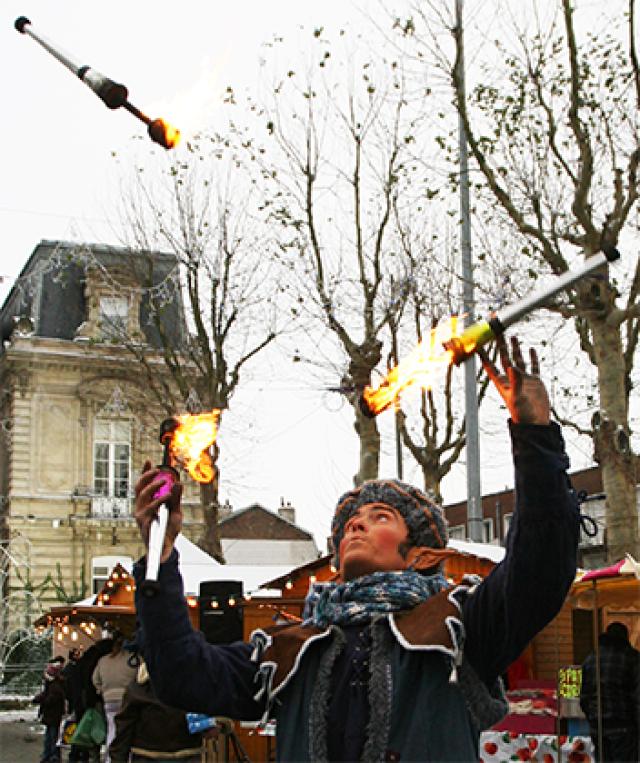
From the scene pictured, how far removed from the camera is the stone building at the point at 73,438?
33.9m

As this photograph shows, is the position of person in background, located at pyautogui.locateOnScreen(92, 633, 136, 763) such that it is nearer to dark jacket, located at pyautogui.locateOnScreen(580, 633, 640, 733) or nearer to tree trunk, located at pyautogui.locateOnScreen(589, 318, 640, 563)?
dark jacket, located at pyautogui.locateOnScreen(580, 633, 640, 733)

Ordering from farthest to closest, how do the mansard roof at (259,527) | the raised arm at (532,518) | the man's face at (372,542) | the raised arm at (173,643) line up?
the mansard roof at (259,527)
the man's face at (372,542)
the raised arm at (173,643)
the raised arm at (532,518)

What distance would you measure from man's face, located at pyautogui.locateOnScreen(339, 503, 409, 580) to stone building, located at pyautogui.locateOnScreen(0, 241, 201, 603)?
30.2 meters

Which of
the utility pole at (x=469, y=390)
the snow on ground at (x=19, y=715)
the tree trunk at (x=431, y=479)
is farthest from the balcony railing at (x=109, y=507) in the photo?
Answer: the utility pole at (x=469, y=390)

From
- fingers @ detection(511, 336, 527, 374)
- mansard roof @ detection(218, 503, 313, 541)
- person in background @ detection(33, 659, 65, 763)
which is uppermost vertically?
mansard roof @ detection(218, 503, 313, 541)

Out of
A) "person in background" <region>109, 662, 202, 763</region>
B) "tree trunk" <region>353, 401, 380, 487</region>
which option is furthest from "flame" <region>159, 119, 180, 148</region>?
"tree trunk" <region>353, 401, 380, 487</region>

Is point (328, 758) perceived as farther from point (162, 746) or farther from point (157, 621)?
point (162, 746)

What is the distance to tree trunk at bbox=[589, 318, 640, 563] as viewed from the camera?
13.2 meters

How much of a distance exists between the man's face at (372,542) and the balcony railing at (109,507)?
32.1 meters

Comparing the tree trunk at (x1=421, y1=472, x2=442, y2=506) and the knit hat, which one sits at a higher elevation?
the tree trunk at (x1=421, y1=472, x2=442, y2=506)

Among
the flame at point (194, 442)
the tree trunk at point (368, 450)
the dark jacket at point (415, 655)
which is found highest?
the tree trunk at point (368, 450)

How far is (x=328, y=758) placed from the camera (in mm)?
2877

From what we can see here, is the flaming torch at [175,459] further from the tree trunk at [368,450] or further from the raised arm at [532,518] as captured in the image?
Answer: the tree trunk at [368,450]

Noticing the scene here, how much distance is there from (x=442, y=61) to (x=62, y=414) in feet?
72.7
